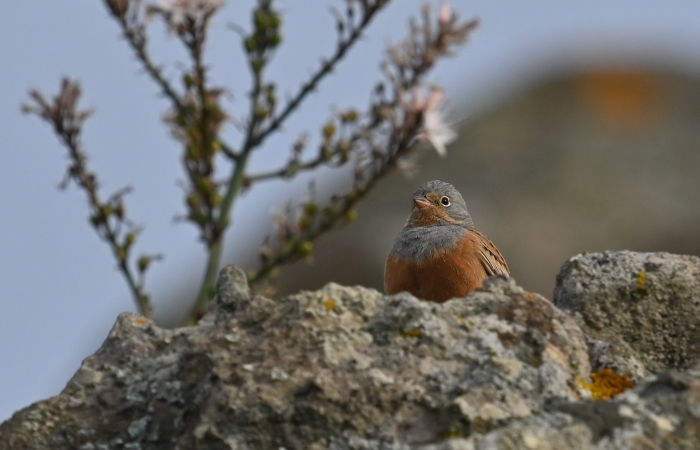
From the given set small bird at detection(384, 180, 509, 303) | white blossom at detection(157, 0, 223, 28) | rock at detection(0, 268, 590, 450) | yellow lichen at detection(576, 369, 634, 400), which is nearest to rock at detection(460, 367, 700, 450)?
rock at detection(0, 268, 590, 450)

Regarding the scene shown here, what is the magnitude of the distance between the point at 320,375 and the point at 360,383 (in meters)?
0.14

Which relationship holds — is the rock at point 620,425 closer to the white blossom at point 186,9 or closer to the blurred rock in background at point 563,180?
the white blossom at point 186,9

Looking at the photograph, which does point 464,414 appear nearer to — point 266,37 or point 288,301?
point 288,301

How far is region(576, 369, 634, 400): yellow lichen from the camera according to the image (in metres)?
4.23

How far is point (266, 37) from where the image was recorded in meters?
6.61

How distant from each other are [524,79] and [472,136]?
3.95 m

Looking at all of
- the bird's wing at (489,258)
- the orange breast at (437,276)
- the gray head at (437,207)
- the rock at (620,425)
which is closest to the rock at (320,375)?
the rock at (620,425)

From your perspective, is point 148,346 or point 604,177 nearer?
point 148,346

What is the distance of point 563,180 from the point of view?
19.3m

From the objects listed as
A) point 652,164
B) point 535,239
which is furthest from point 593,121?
point 535,239

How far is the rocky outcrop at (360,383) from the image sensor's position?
12.0ft

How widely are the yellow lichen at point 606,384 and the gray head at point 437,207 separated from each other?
3776mm

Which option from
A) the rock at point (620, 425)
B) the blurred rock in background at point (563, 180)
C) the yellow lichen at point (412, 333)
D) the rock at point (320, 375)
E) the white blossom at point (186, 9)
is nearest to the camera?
the rock at point (620, 425)

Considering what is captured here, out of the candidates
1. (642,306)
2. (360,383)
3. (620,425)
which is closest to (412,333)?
(360,383)
